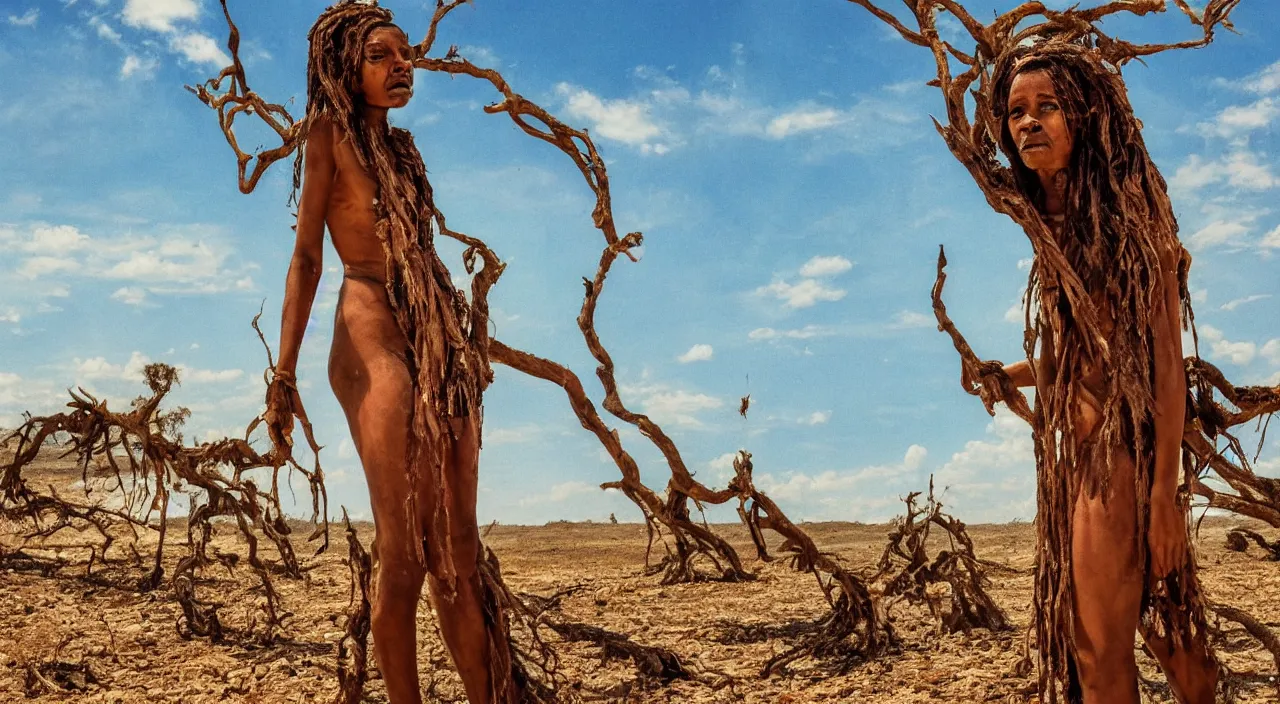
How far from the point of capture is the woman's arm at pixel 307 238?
366 cm

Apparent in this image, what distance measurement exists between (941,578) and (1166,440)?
277cm

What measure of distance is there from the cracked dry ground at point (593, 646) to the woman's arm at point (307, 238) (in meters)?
1.83

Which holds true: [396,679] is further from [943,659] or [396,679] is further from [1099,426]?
[943,659]

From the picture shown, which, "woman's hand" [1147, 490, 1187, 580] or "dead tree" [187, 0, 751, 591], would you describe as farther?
"dead tree" [187, 0, 751, 591]

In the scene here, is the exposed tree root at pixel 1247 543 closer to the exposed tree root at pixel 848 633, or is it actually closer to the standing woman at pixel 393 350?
the exposed tree root at pixel 848 633

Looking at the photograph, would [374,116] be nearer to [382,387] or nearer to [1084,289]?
[382,387]

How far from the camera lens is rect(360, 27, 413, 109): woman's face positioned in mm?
3701

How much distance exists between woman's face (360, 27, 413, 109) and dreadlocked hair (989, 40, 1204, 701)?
1974 mm

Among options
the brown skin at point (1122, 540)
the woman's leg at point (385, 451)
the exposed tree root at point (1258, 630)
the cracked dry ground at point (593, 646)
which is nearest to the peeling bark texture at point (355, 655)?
the cracked dry ground at point (593, 646)

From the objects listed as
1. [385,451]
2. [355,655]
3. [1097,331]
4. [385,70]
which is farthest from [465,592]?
[1097,331]

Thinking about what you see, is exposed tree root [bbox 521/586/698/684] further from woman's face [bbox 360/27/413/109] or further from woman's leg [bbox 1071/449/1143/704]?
woman's leg [bbox 1071/449/1143/704]

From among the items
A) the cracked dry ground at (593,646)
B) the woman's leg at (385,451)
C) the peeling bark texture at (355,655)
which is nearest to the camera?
the woman's leg at (385,451)

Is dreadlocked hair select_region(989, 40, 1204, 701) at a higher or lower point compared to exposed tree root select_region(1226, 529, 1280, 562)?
higher

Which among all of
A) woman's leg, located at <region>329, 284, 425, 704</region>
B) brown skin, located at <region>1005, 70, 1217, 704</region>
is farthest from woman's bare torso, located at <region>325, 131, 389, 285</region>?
brown skin, located at <region>1005, 70, 1217, 704</region>
